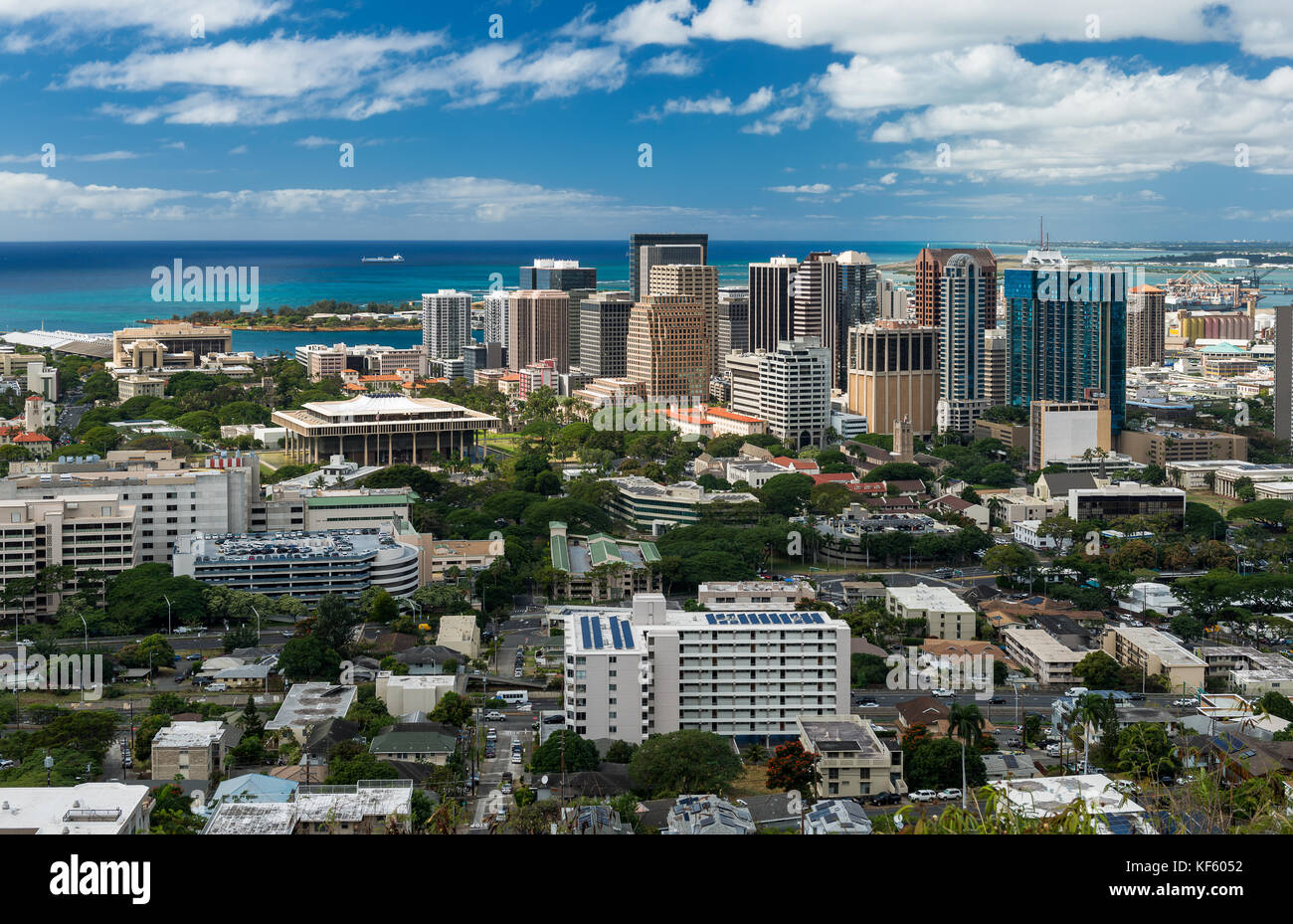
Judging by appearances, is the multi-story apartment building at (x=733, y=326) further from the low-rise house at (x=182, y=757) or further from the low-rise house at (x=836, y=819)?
the low-rise house at (x=836, y=819)

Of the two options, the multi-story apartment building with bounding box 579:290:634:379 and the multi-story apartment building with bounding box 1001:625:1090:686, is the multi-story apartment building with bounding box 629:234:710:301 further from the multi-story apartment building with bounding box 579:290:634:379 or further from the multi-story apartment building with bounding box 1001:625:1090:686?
the multi-story apartment building with bounding box 1001:625:1090:686

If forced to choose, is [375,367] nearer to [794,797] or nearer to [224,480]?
[224,480]

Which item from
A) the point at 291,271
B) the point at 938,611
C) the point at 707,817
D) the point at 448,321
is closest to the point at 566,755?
the point at 707,817

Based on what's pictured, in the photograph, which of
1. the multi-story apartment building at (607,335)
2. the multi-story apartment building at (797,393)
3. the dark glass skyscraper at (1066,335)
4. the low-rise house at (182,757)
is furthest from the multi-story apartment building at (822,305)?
the low-rise house at (182,757)

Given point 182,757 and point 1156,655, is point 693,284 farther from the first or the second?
point 182,757

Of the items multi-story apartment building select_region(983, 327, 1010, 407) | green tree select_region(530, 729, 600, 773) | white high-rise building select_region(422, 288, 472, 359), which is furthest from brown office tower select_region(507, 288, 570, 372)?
green tree select_region(530, 729, 600, 773)

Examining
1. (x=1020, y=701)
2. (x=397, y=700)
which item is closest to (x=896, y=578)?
(x=1020, y=701)
